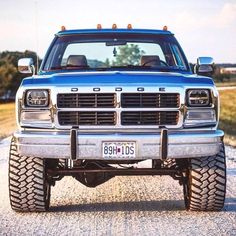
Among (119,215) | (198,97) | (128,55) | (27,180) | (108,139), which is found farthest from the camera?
(128,55)

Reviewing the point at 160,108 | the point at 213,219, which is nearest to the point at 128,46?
the point at 160,108

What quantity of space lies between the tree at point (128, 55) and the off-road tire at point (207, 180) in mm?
1691

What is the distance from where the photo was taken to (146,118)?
6.25 meters

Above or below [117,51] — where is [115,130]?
below

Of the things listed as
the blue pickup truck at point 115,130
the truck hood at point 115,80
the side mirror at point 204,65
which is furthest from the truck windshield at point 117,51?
the truck hood at point 115,80

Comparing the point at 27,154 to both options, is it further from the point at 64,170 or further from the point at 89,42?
the point at 89,42

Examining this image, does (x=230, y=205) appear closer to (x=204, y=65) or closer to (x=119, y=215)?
(x=119, y=215)

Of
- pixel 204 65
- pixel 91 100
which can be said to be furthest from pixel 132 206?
pixel 204 65

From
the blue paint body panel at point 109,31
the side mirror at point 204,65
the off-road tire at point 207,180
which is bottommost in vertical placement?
the off-road tire at point 207,180

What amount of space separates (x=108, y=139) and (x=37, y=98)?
79 centimetres

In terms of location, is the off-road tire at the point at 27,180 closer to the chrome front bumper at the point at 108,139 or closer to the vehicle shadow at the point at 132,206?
the chrome front bumper at the point at 108,139

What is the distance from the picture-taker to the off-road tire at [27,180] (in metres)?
6.48

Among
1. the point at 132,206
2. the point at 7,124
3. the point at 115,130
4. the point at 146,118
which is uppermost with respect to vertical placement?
the point at 146,118

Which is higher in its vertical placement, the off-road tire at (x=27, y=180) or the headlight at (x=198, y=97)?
the headlight at (x=198, y=97)
